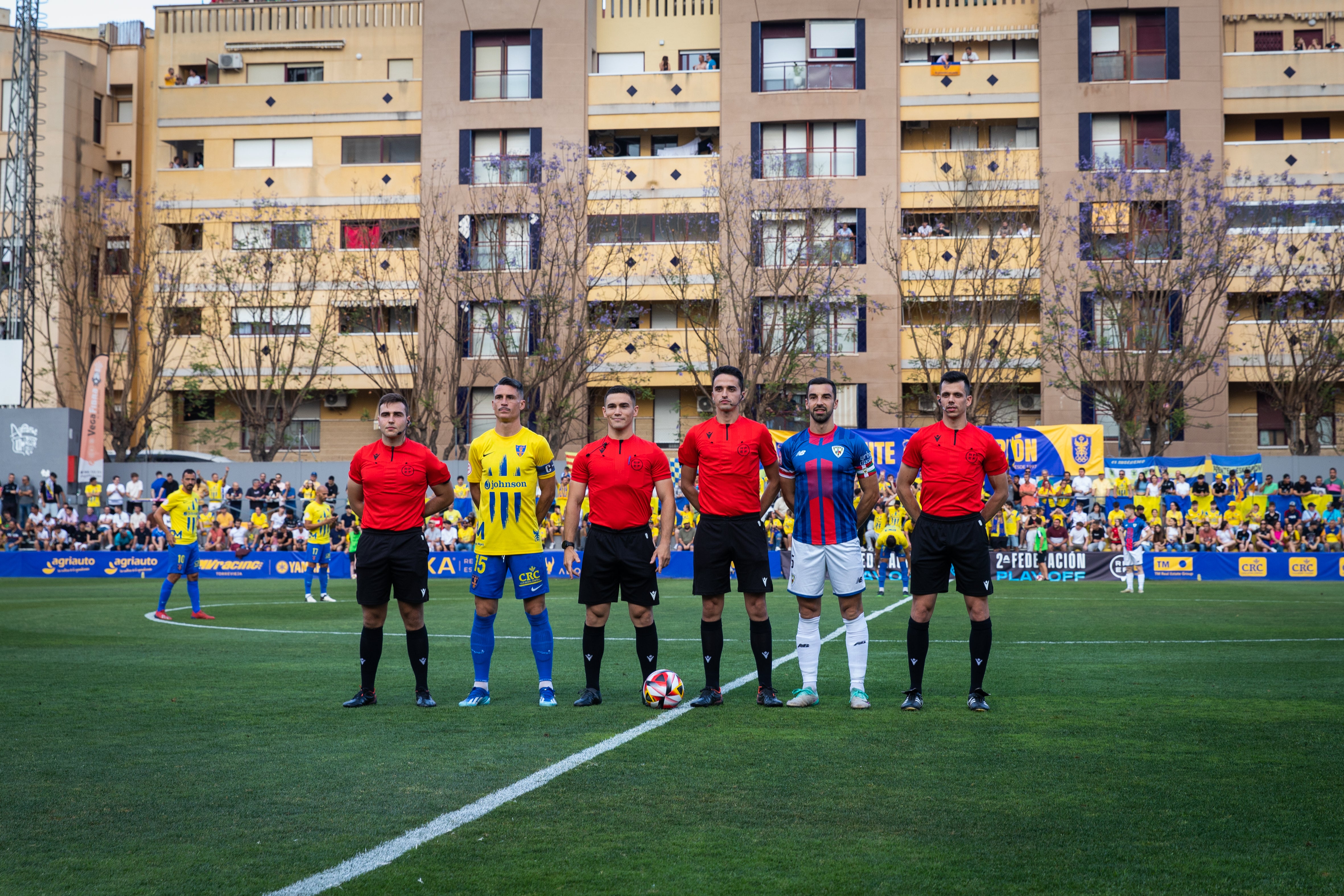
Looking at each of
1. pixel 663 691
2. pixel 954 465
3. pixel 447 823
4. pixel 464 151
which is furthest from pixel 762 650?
pixel 464 151

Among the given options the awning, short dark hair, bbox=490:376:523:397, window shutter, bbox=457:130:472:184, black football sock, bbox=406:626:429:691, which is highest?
the awning

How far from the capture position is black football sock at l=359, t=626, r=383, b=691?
913 centimetres

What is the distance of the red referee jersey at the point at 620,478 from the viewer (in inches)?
354

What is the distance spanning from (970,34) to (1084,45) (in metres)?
4.08

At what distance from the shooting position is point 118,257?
49.8 m

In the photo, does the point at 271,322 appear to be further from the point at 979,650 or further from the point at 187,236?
the point at 979,650

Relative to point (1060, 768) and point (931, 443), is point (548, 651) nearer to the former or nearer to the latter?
point (931, 443)

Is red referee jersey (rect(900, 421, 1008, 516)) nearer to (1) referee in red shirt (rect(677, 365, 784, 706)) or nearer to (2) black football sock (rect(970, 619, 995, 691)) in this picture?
(2) black football sock (rect(970, 619, 995, 691))

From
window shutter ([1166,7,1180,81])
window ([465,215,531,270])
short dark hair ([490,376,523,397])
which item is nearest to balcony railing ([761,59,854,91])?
window ([465,215,531,270])

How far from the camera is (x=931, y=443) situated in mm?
8961

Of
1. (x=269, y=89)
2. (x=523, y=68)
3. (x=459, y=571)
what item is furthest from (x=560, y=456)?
(x=269, y=89)

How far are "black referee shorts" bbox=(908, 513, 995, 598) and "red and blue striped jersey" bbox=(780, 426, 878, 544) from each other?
483mm

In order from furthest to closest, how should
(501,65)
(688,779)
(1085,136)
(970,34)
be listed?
(501,65)
(970,34)
(1085,136)
(688,779)

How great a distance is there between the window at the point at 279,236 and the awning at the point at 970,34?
77.6 ft
